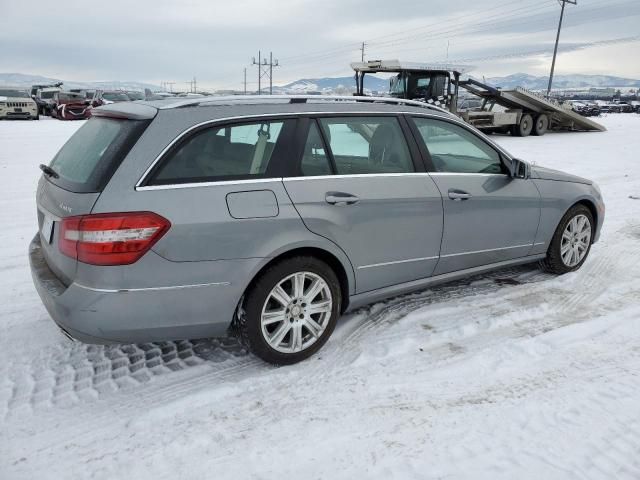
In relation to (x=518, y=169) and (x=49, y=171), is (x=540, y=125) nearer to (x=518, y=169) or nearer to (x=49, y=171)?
(x=518, y=169)

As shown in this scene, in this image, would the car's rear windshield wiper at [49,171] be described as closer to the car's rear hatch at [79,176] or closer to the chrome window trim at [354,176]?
the car's rear hatch at [79,176]

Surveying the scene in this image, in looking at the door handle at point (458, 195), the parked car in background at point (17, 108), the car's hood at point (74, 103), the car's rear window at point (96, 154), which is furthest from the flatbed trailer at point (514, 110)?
the parked car in background at point (17, 108)

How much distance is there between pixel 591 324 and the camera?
12.6 ft

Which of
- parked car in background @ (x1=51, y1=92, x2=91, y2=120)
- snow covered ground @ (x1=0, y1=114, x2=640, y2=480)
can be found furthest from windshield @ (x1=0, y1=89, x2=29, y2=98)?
snow covered ground @ (x1=0, y1=114, x2=640, y2=480)

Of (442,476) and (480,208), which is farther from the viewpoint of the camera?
(480,208)

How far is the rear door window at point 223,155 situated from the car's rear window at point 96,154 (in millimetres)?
231

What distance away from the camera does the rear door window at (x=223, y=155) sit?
2852 millimetres

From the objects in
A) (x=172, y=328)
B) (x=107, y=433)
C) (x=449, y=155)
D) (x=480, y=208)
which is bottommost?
(x=107, y=433)

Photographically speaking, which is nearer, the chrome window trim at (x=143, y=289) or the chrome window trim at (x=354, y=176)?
the chrome window trim at (x=143, y=289)

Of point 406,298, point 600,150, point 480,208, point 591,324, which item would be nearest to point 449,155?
point 480,208

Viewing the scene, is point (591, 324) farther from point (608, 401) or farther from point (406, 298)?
point (406, 298)

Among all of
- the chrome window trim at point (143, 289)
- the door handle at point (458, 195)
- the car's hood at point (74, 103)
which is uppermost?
the car's hood at point (74, 103)

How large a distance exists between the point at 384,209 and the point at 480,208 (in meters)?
0.97

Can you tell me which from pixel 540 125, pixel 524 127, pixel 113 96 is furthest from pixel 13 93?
pixel 540 125
